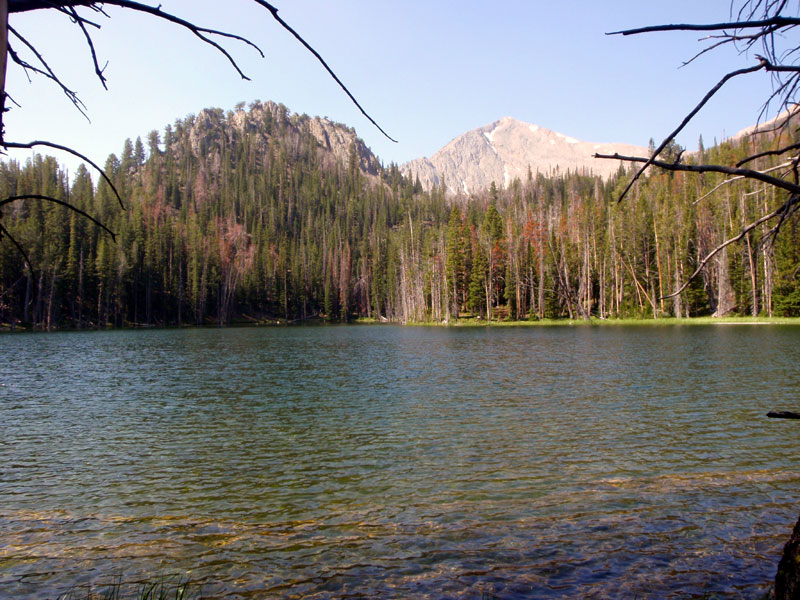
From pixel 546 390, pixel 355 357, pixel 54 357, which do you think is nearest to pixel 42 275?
pixel 54 357

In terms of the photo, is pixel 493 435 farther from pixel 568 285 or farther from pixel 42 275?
pixel 42 275

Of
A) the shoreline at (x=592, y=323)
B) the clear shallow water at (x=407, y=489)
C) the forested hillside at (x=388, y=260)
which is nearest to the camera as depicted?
the clear shallow water at (x=407, y=489)

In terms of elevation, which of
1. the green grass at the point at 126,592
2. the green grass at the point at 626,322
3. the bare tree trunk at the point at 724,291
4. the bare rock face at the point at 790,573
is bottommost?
the green grass at the point at 126,592

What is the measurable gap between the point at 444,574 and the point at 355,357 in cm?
2786

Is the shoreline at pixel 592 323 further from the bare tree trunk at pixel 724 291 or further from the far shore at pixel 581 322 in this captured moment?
the bare tree trunk at pixel 724 291

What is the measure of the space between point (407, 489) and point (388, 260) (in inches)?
4456

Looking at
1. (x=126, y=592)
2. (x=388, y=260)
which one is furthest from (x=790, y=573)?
(x=388, y=260)

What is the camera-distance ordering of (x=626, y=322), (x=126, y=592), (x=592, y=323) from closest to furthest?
(x=126, y=592) < (x=626, y=322) < (x=592, y=323)

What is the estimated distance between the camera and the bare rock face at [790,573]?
2.95m

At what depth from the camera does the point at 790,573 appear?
3.02m

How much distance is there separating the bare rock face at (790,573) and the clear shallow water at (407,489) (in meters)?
3.07

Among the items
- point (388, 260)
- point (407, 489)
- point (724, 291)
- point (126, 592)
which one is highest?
point (388, 260)

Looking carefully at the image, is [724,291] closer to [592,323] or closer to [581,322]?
[592,323]

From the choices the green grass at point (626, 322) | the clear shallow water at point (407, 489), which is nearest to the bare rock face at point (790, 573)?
the clear shallow water at point (407, 489)
